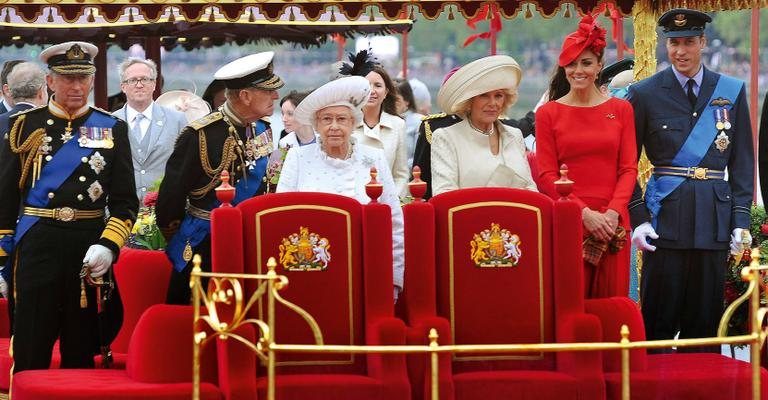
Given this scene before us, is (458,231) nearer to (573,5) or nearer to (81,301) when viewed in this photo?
(81,301)

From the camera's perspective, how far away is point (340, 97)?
21.1 ft

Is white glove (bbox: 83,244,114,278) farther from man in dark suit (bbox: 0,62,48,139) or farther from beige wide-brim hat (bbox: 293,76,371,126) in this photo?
man in dark suit (bbox: 0,62,48,139)

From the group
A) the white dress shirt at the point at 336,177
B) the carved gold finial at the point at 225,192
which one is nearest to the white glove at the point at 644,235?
the white dress shirt at the point at 336,177

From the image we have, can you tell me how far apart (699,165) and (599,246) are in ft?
2.10

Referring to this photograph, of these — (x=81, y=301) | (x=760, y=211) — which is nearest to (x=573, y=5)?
(x=760, y=211)

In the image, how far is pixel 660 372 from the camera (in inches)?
240

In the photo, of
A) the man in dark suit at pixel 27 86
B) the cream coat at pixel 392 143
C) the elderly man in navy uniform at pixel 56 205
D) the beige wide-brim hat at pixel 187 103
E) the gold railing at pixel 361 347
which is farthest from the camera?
the beige wide-brim hat at pixel 187 103

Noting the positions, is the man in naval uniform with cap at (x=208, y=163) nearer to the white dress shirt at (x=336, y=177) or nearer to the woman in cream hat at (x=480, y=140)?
the white dress shirt at (x=336, y=177)

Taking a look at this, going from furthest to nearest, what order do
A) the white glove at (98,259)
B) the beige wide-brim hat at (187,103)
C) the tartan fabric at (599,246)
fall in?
the beige wide-brim hat at (187,103) → the tartan fabric at (599,246) → the white glove at (98,259)

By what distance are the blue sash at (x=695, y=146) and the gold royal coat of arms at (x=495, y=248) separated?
3.62 feet

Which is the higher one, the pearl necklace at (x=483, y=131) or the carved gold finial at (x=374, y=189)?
the pearl necklace at (x=483, y=131)

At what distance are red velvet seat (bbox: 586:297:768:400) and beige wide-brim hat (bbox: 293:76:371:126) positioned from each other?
120 centimetres

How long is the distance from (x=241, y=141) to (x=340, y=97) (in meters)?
0.43

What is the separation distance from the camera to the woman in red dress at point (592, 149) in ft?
21.8
